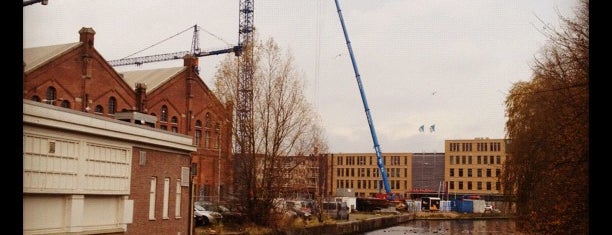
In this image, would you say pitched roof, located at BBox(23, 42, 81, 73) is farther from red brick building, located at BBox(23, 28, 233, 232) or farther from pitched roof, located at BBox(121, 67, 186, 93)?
pitched roof, located at BBox(121, 67, 186, 93)

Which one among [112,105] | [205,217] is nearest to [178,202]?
[205,217]

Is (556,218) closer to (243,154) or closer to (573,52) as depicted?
(573,52)

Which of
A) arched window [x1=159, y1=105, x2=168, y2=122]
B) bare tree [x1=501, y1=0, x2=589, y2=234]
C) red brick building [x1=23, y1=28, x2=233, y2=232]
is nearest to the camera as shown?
bare tree [x1=501, y1=0, x2=589, y2=234]

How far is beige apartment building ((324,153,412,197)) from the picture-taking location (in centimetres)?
7494

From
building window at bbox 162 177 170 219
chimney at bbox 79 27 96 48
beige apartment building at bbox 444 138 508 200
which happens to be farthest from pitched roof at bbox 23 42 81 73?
beige apartment building at bbox 444 138 508 200

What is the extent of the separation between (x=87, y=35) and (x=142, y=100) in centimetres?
512

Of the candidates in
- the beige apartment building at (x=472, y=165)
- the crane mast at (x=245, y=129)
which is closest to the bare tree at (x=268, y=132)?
the crane mast at (x=245, y=129)

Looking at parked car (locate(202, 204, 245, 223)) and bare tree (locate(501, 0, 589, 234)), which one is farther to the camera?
parked car (locate(202, 204, 245, 223))

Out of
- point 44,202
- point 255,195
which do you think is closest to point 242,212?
point 255,195

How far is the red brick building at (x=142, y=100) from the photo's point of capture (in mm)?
16938

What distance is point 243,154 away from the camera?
23859mm

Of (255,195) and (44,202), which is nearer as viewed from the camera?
(44,202)

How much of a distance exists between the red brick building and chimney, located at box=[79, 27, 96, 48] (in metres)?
0.05
